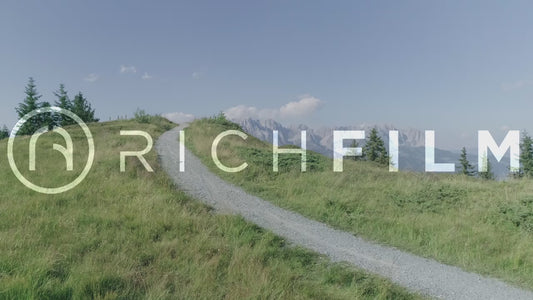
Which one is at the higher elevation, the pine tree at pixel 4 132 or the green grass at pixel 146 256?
the pine tree at pixel 4 132

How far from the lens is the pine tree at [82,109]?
183ft

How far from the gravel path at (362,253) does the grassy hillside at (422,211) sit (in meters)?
0.47

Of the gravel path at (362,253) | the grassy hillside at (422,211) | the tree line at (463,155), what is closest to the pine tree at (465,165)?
the tree line at (463,155)

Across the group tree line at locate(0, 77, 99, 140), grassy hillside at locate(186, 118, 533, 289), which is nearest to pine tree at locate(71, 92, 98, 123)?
tree line at locate(0, 77, 99, 140)

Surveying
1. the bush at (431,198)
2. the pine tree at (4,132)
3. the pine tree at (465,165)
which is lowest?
the pine tree at (465,165)

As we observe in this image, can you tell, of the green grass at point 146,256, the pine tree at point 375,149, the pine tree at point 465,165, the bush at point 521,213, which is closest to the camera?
the green grass at point 146,256

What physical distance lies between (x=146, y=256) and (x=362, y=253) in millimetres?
4981

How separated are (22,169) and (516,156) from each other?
7735 centimetres

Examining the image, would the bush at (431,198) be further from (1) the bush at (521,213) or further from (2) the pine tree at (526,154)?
(2) the pine tree at (526,154)

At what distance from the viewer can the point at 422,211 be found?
1015 centimetres

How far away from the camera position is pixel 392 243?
758cm

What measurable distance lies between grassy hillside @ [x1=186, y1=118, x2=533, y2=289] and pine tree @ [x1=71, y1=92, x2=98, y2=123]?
53.5m

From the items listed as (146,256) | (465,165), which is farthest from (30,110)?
(465,165)

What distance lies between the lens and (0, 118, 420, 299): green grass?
403 centimetres
